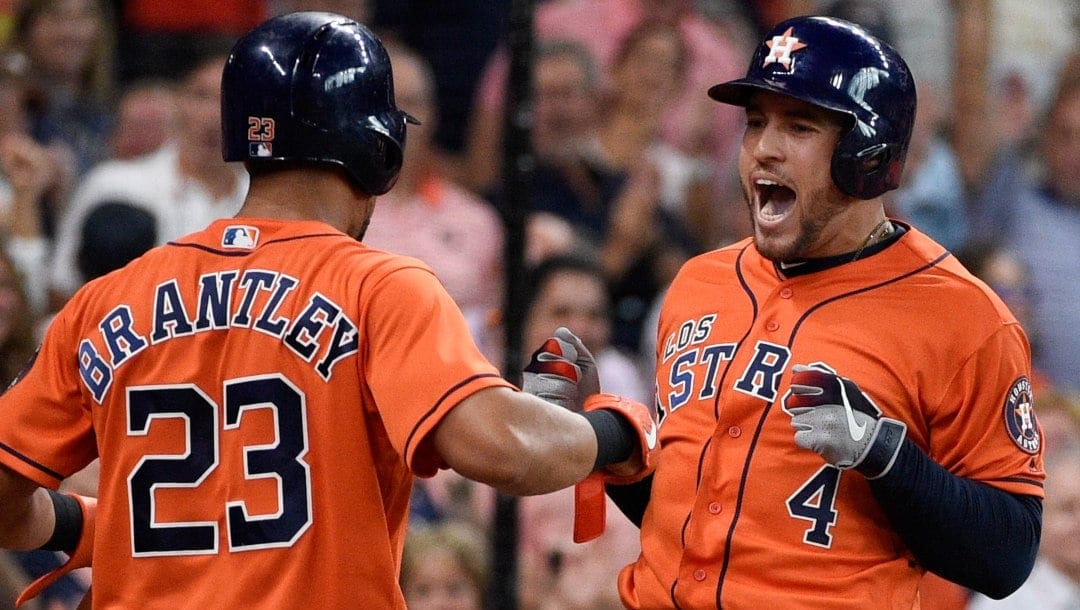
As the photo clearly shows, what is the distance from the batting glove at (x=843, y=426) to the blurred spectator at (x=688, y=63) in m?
2.98

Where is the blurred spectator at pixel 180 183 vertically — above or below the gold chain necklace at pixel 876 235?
below

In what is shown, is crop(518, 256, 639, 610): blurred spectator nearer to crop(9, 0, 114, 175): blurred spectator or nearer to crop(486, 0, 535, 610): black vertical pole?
crop(486, 0, 535, 610): black vertical pole

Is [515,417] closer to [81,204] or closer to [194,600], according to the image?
[194,600]

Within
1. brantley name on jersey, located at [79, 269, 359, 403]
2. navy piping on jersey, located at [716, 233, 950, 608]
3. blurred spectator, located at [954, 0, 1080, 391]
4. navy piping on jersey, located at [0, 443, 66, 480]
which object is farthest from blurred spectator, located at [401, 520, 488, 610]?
blurred spectator, located at [954, 0, 1080, 391]

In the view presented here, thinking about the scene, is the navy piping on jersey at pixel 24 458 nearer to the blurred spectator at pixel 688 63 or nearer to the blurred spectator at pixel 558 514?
the blurred spectator at pixel 558 514

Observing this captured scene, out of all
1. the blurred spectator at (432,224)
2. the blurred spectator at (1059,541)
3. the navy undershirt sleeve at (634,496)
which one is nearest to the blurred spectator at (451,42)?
the blurred spectator at (432,224)

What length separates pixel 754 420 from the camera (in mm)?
2697

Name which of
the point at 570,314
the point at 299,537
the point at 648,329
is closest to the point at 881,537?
the point at 299,537

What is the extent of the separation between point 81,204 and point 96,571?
8.30 ft

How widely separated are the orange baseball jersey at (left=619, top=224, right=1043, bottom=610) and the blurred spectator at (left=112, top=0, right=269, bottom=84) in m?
2.89

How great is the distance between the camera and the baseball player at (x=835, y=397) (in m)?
2.53

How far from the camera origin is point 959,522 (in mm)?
2498

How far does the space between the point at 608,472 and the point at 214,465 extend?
0.64 meters

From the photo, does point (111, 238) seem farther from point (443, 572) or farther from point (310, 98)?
point (310, 98)
